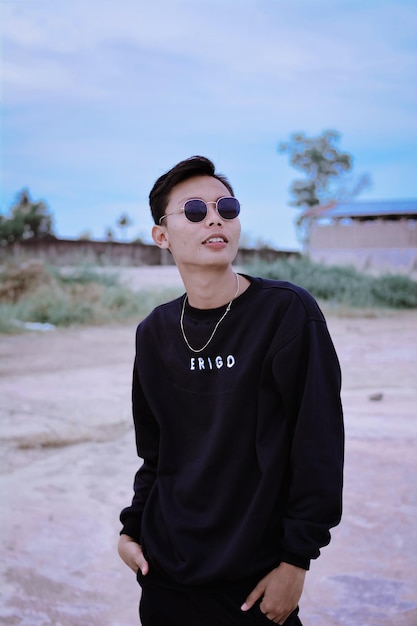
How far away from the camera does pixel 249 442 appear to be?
1.39 metres

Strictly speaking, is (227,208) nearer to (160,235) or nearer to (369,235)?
(160,235)

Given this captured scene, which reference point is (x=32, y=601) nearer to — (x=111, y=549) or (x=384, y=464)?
(x=111, y=549)

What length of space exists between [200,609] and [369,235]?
72.5 feet

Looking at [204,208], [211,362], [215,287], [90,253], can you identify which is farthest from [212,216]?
[90,253]

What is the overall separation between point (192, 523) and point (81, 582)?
1.31 metres

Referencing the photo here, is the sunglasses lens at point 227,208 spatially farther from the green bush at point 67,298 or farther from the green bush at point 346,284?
the green bush at point 346,284

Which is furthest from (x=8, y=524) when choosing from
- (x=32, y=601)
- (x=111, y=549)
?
(x=32, y=601)

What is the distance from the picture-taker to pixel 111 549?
283cm

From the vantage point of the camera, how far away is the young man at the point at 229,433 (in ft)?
4.36

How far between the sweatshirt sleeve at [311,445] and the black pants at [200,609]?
13 cm

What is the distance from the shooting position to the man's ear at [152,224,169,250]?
1592 mm

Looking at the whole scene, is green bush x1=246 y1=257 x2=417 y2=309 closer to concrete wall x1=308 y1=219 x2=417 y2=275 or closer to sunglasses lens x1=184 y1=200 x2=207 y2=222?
concrete wall x1=308 y1=219 x2=417 y2=275

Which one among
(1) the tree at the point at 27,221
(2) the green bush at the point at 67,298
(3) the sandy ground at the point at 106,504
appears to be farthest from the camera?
(1) the tree at the point at 27,221

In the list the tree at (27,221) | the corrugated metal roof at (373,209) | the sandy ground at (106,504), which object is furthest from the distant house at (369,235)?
the sandy ground at (106,504)
